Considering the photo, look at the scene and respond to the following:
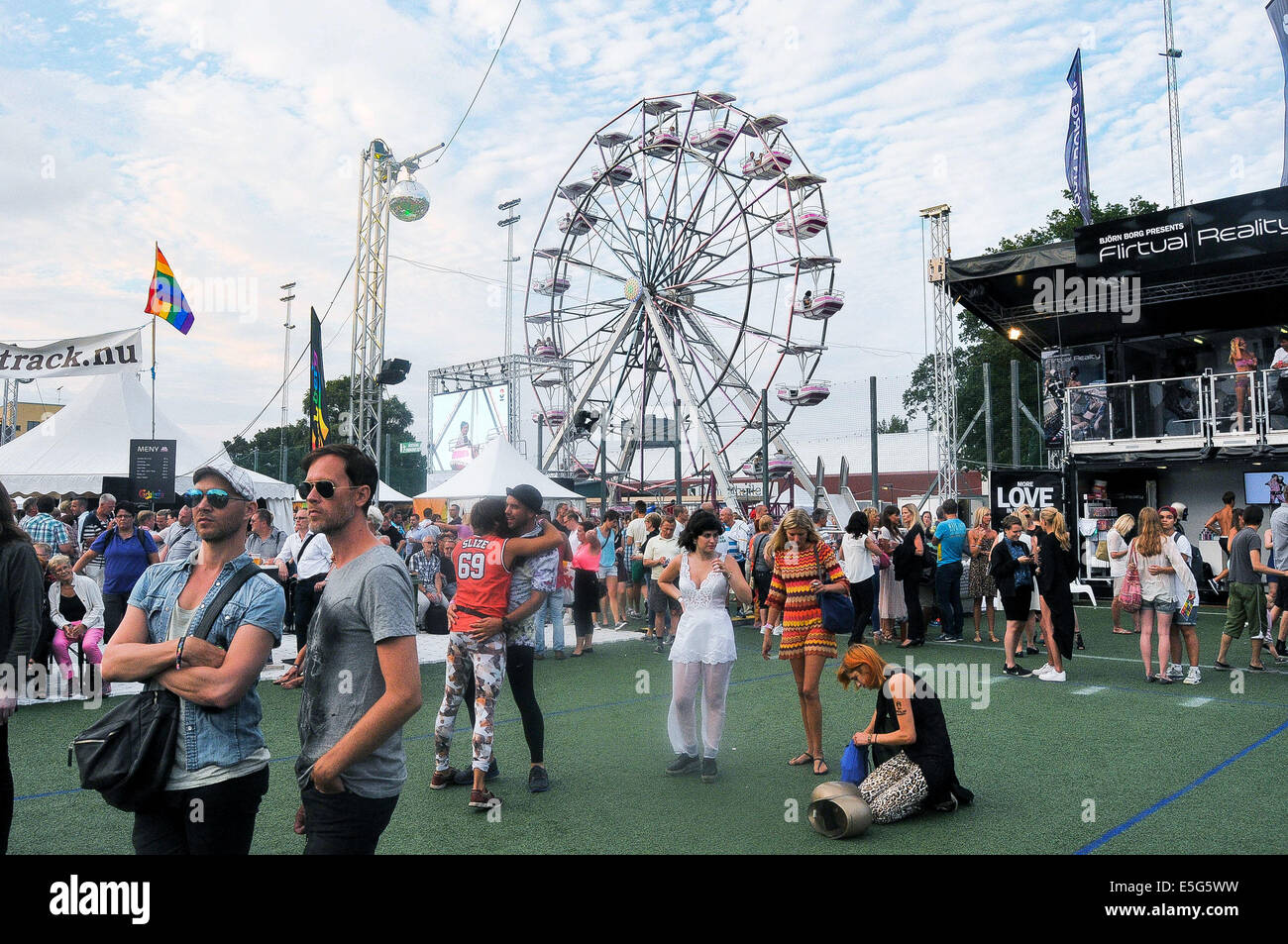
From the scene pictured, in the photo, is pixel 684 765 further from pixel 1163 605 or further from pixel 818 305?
pixel 818 305

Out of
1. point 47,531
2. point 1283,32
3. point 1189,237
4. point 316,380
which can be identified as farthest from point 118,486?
point 1283,32

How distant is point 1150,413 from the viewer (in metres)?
16.8

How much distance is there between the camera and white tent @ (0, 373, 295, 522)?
54.9ft

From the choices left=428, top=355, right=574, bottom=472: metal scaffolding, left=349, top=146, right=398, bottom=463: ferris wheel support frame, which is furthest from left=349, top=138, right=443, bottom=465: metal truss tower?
left=428, top=355, right=574, bottom=472: metal scaffolding

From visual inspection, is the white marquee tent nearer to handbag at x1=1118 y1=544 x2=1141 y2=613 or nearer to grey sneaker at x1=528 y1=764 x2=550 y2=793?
handbag at x1=1118 y1=544 x2=1141 y2=613

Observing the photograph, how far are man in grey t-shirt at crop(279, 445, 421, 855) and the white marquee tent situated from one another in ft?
51.5

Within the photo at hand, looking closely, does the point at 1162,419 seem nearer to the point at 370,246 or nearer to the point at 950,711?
the point at 950,711

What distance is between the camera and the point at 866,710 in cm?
756

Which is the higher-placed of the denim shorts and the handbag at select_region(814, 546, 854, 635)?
the handbag at select_region(814, 546, 854, 635)
